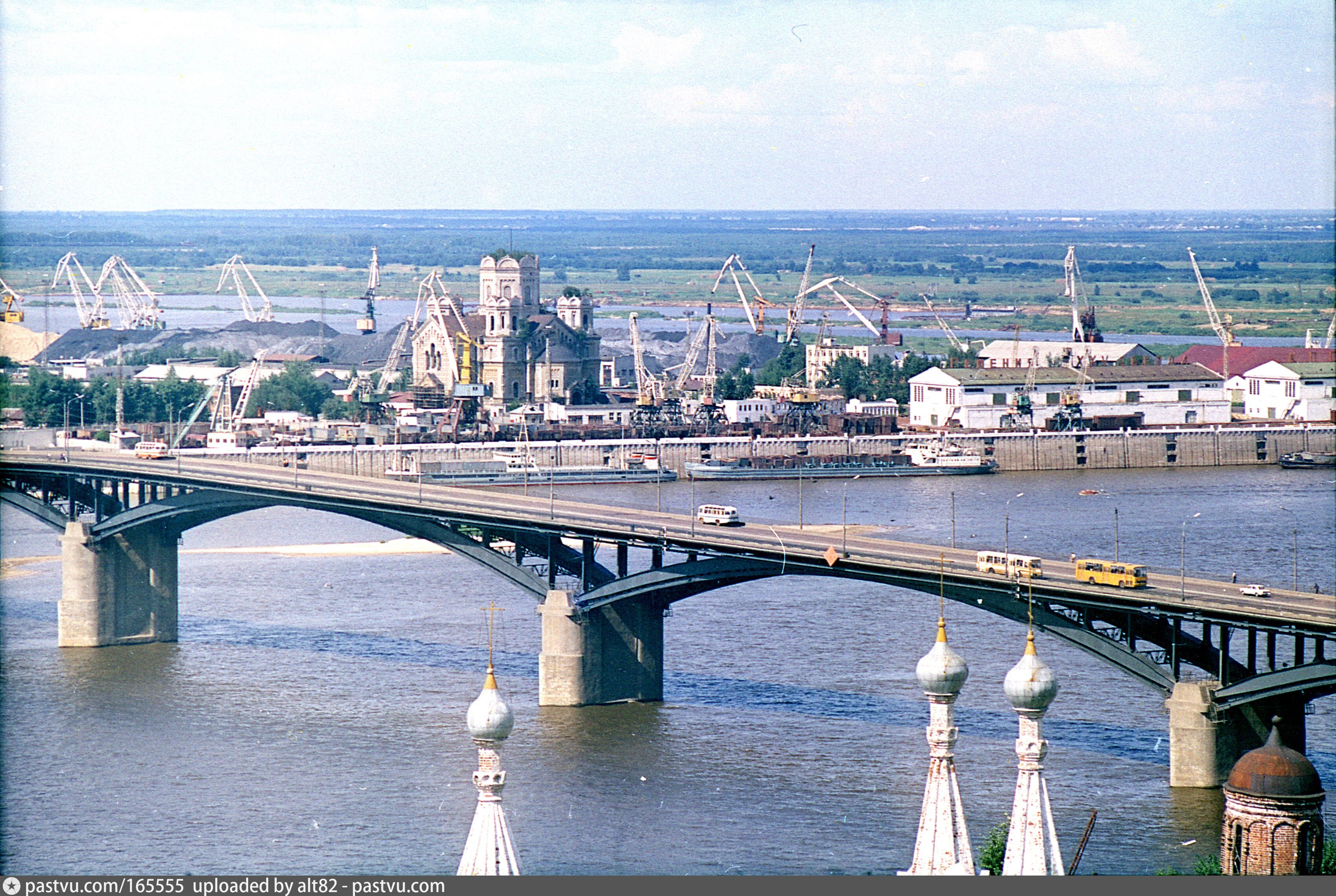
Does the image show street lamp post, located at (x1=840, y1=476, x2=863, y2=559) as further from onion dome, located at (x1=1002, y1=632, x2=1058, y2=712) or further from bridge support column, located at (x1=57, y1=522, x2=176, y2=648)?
onion dome, located at (x1=1002, y1=632, x2=1058, y2=712)

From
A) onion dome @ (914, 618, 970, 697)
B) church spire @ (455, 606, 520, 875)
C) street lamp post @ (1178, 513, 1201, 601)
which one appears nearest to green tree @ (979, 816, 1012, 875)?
onion dome @ (914, 618, 970, 697)

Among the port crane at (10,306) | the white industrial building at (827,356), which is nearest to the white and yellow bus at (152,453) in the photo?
the white industrial building at (827,356)

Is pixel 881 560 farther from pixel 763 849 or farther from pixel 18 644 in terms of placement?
pixel 18 644

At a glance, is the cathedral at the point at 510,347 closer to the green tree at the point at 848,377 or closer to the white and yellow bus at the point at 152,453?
the green tree at the point at 848,377

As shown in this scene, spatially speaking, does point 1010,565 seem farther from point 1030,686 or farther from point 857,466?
point 857,466

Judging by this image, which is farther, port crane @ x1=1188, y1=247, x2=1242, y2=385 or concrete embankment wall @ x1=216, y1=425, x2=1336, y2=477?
port crane @ x1=1188, y1=247, x2=1242, y2=385

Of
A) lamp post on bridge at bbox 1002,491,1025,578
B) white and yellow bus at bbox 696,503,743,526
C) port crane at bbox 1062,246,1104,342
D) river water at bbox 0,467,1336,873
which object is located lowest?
river water at bbox 0,467,1336,873
